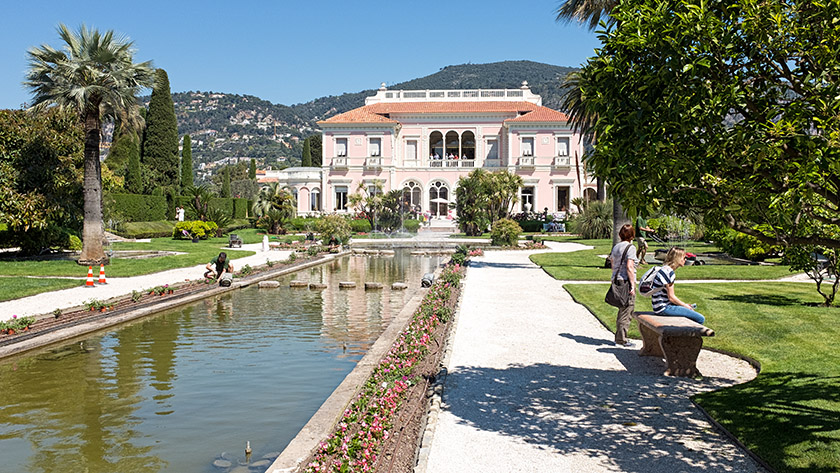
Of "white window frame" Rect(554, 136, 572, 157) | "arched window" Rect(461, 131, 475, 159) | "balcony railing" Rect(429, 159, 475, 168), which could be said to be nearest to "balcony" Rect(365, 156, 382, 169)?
"balcony railing" Rect(429, 159, 475, 168)

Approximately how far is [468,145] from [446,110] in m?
4.24

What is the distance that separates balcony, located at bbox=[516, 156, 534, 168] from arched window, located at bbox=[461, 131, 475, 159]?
572 centimetres

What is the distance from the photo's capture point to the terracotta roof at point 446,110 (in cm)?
5552

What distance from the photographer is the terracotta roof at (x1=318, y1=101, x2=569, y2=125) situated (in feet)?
182

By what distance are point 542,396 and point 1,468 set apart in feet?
14.8

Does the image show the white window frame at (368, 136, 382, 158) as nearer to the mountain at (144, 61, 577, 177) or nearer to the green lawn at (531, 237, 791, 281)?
the green lawn at (531, 237, 791, 281)

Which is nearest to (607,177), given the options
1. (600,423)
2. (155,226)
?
(600,423)

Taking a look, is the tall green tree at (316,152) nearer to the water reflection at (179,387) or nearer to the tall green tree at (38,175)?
the tall green tree at (38,175)

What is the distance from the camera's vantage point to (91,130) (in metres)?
19.0

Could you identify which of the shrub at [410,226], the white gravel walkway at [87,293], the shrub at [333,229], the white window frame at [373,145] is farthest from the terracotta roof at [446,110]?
the white gravel walkway at [87,293]

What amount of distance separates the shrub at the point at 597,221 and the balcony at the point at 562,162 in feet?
63.7

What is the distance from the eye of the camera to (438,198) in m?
56.7

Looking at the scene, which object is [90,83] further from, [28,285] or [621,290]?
[621,290]

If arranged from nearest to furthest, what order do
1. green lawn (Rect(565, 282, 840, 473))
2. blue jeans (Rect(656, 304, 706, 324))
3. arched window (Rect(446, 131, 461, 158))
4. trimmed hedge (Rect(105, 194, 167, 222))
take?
green lawn (Rect(565, 282, 840, 473)), blue jeans (Rect(656, 304, 706, 324)), trimmed hedge (Rect(105, 194, 167, 222)), arched window (Rect(446, 131, 461, 158))
